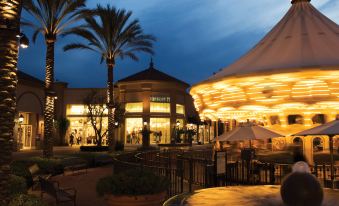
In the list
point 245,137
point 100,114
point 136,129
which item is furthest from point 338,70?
point 136,129

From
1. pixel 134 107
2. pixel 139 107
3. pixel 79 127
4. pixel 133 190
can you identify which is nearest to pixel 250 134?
pixel 133 190

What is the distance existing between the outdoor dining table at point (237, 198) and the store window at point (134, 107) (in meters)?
41.9

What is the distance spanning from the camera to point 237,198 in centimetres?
606

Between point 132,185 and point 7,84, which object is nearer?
point 7,84

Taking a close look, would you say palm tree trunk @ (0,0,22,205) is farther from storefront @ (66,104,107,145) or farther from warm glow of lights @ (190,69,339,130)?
storefront @ (66,104,107,145)

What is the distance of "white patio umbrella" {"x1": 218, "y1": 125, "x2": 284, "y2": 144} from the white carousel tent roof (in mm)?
2644

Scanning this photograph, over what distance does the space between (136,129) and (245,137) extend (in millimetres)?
35543

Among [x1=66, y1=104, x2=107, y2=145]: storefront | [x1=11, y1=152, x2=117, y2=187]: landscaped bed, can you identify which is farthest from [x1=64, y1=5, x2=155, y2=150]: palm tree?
[x1=66, y1=104, x2=107, y2=145]: storefront

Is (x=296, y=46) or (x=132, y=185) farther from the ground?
(x=296, y=46)

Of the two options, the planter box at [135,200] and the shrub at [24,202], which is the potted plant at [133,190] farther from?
the shrub at [24,202]

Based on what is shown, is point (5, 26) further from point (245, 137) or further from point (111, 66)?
point (111, 66)

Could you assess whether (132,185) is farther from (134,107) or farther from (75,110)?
(75,110)

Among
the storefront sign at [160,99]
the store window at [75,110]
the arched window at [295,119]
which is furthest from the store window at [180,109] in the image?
the arched window at [295,119]

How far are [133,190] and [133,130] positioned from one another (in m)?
40.7
